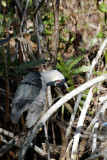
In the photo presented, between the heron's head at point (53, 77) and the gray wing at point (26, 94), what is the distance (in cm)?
14

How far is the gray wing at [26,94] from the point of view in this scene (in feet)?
9.46

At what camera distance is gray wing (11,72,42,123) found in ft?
9.46

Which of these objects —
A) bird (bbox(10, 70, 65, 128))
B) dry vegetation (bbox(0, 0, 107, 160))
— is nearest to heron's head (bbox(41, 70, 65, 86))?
bird (bbox(10, 70, 65, 128))

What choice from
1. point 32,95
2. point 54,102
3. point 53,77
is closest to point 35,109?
point 32,95

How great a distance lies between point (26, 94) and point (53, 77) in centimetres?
64

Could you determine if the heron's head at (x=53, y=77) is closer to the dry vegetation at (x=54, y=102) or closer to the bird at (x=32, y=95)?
the bird at (x=32, y=95)

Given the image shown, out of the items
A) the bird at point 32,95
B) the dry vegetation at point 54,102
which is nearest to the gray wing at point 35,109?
the bird at point 32,95

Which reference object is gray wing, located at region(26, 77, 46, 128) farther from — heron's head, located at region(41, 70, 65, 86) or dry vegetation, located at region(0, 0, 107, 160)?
heron's head, located at region(41, 70, 65, 86)

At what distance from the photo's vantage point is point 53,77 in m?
3.61

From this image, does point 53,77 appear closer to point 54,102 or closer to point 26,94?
point 54,102

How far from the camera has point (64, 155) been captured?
7.80 feet

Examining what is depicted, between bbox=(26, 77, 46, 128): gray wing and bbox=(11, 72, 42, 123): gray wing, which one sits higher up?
bbox=(11, 72, 42, 123): gray wing

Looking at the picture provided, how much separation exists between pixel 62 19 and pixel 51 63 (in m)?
0.86

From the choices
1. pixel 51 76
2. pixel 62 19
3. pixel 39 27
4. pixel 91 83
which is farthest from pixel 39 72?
pixel 91 83
